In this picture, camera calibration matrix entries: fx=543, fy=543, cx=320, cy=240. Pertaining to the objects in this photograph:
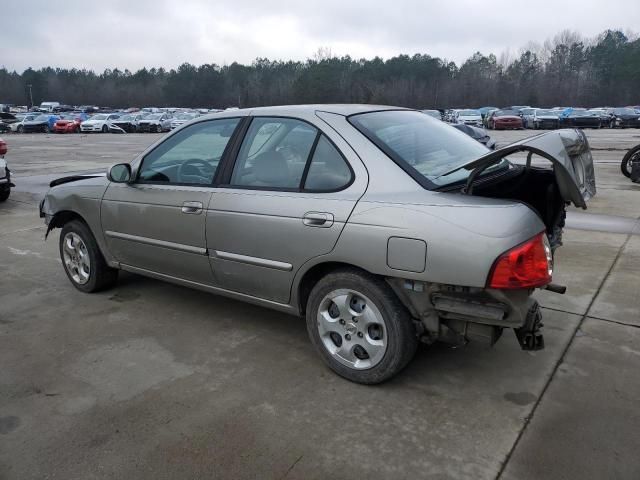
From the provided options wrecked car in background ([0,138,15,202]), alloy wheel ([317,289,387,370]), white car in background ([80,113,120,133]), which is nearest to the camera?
alloy wheel ([317,289,387,370])

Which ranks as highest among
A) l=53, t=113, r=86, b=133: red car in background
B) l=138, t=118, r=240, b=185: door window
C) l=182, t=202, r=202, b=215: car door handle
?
l=53, t=113, r=86, b=133: red car in background

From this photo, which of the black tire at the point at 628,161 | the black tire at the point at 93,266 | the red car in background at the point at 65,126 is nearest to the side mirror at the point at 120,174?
the black tire at the point at 93,266

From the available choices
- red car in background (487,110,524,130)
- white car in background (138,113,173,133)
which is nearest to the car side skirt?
red car in background (487,110,524,130)

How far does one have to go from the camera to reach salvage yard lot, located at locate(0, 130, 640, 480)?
252cm

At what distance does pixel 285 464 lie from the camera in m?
2.51

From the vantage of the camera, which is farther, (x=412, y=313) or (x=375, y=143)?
(x=375, y=143)

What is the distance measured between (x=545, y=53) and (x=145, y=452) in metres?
107

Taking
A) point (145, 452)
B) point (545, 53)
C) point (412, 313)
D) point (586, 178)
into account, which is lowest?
point (145, 452)

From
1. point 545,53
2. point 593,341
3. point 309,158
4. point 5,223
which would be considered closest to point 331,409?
point 309,158

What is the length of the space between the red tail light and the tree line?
2586 inches

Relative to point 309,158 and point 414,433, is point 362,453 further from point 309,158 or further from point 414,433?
point 309,158

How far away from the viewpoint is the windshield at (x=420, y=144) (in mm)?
3109

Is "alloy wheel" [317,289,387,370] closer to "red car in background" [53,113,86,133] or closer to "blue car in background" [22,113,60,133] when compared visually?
"red car in background" [53,113,86,133]

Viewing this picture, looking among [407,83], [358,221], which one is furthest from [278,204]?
[407,83]
